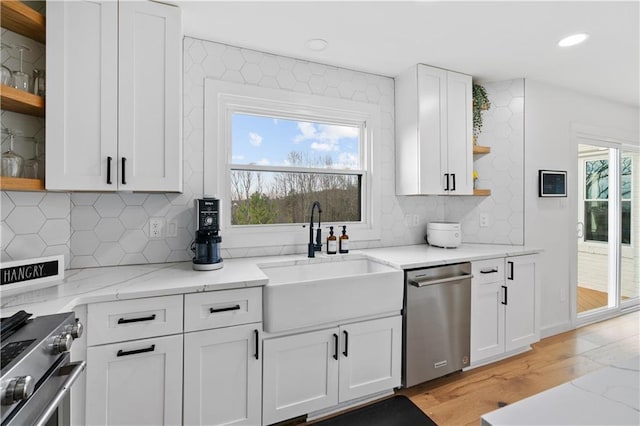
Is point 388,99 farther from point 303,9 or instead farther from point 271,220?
point 271,220

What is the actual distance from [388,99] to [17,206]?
9.23 feet

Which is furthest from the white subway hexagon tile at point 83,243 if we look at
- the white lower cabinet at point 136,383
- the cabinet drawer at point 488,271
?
the cabinet drawer at point 488,271

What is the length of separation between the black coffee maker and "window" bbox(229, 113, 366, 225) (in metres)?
0.47

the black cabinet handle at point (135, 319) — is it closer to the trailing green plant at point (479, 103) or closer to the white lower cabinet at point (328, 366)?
the white lower cabinet at point (328, 366)

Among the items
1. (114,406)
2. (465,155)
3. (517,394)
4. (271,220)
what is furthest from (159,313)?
(465,155)

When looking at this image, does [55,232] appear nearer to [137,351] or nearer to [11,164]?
[11,164]

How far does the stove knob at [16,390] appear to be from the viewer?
795mm

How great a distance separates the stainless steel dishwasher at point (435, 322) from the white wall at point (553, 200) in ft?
4.00

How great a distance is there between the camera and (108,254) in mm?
1978

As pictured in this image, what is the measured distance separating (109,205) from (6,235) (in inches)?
19.7

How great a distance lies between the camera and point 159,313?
1.49 meters

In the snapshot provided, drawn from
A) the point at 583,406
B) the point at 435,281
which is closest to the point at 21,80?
the point at 583,406

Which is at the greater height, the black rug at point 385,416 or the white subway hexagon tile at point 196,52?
the white subway hexagon tile at point 196,52

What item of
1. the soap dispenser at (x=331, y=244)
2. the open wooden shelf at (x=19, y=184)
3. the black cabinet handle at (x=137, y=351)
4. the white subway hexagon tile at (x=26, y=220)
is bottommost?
the black cabinet handle at (x=137, y=351)
